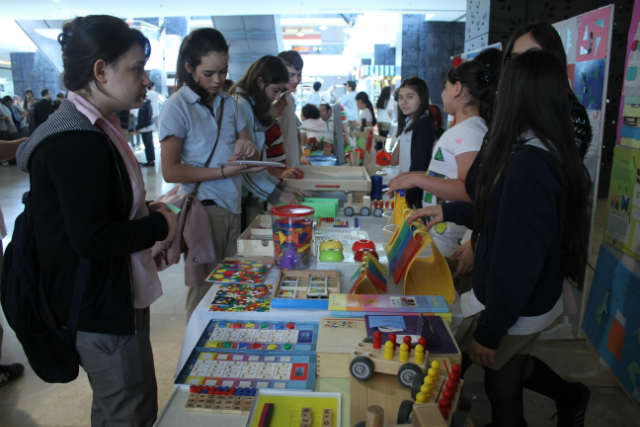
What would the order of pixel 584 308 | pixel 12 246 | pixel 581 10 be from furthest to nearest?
pixel 581 10
pixel 584 308
pixel 12 246

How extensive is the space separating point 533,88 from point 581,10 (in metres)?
3.00

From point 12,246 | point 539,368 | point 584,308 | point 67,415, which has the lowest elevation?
point 67,415

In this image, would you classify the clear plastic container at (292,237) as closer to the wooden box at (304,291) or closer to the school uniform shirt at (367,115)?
the wooden box at (304,291)

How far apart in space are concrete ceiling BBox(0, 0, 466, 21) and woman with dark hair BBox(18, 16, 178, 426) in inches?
337

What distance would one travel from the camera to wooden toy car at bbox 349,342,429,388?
36.1 inches

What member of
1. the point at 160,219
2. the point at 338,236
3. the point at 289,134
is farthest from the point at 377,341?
the point at 289,134

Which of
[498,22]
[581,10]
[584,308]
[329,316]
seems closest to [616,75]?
[581,10]

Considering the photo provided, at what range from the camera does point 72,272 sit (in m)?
1.05

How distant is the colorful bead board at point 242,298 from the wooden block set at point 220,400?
342mm

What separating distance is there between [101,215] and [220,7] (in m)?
9.57

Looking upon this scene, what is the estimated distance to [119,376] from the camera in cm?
114

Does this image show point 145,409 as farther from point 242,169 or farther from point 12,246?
point 242,169

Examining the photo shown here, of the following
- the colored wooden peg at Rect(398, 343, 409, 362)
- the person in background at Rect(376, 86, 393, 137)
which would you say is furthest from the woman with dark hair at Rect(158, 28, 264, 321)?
the person in background at Rect(376, 86, 393, 137)

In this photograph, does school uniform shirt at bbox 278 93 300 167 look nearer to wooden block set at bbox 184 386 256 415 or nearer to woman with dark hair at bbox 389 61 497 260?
woman with dark hair at bbox 389 61 497 260
